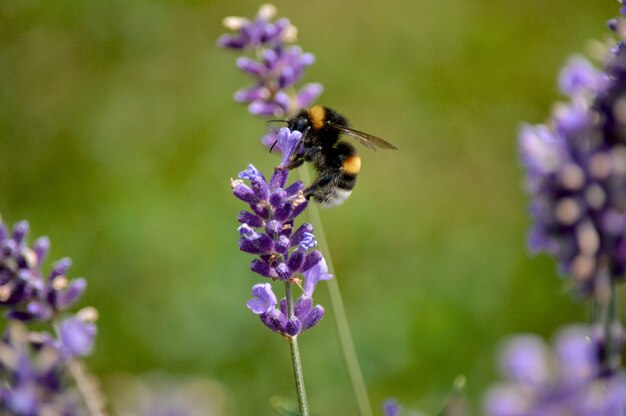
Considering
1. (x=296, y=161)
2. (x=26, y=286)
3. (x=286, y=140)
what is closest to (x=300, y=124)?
(x=296, y=161)

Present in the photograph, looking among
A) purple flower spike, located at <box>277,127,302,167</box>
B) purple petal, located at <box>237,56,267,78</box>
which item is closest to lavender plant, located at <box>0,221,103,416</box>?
purple flower spike, located at <box>277,127,302,167</box>

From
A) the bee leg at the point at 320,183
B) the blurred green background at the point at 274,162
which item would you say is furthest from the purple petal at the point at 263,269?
the blurred green background at the point at 274,162

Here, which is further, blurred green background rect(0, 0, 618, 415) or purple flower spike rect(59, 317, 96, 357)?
blurred green background rect(0, 0, 618, 415)

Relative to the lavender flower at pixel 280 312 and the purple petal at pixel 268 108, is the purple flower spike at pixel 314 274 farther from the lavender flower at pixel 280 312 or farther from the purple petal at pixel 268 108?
the purple petal at pixel 268 108

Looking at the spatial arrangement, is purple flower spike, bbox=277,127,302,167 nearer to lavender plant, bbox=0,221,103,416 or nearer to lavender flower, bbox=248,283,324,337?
lavender flower, bbox=248,283,324,337

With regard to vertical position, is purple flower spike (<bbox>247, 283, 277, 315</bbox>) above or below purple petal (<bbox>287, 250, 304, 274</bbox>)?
below

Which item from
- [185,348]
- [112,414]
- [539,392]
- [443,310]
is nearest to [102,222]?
[185,348]

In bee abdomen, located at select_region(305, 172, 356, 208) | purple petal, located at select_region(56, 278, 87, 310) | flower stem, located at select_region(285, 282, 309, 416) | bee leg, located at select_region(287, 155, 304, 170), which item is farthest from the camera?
bee abdomen, located at select_region(305, 172, 356, 208)
